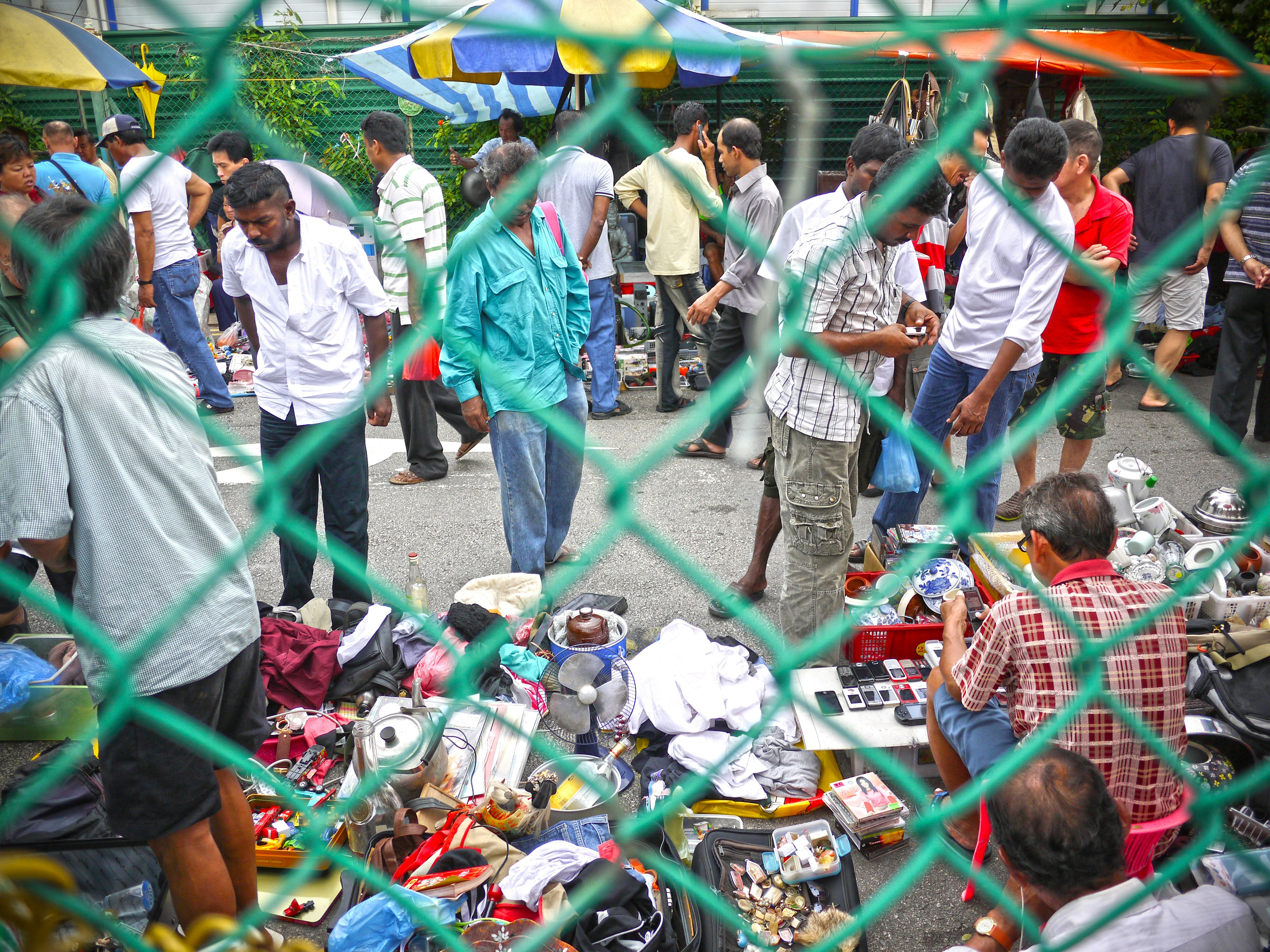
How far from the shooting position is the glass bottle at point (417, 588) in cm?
413

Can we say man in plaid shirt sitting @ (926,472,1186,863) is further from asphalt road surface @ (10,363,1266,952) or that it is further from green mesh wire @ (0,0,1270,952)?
green mesh wire @ (0,0,1270,952)

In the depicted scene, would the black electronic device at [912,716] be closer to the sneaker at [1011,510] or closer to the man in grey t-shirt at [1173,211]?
the sneaker at [1011,510]

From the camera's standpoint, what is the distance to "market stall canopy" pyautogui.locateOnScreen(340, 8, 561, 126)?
8.86 metres

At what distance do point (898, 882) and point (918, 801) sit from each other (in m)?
0.09

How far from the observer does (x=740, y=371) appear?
2.87 ft

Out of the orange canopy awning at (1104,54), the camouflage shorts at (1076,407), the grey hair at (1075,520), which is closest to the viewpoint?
the grey hair at (1075,520)

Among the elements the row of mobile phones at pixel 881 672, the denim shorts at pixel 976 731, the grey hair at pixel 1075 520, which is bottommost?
the row of mobile phones at pixel 881 672

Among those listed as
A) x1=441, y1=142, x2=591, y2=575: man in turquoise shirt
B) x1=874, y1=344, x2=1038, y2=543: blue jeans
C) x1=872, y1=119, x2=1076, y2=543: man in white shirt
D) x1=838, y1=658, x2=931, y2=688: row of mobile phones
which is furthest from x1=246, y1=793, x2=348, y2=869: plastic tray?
x1=874, y1=344, x2=1038, y2=543: blue jeans

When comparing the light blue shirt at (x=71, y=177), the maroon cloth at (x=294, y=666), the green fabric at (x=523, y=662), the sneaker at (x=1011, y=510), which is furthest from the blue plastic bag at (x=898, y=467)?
the light blue shirt at (x=71, y=177)

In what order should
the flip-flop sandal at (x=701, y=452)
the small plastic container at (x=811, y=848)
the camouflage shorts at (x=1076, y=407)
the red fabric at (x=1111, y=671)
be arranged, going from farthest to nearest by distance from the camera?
the flip-flop sandal at (x=701, y=452) → the camouflage shorts at (x=1076, y=407) → the small plastic container at (x=811, y=848) → the red fabric at (x=1111, y=671)

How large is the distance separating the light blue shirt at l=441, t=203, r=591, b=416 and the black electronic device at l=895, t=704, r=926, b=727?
69.4 inches

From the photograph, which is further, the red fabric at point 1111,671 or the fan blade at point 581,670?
the fan blade at point 581,670

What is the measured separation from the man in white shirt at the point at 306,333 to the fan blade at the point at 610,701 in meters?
1.09

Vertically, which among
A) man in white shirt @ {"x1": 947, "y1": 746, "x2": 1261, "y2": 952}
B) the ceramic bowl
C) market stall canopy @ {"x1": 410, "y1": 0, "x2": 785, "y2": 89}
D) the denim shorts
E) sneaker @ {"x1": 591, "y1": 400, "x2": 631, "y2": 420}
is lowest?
sneaker @ {"x1": 591, "y1": 400, "x2": 631, "y2": 420}
